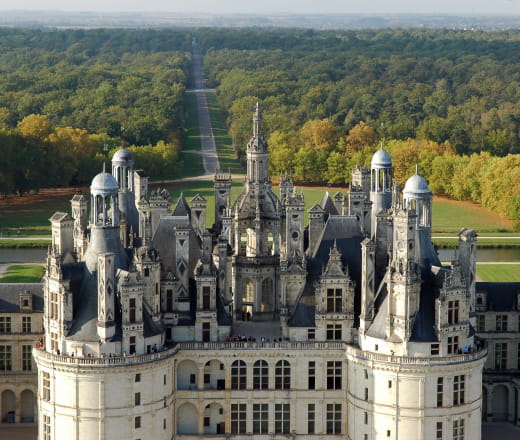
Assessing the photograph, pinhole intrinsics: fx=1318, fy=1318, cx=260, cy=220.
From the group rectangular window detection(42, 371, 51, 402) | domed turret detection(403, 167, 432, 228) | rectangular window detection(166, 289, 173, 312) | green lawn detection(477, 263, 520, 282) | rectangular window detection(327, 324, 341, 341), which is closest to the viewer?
rectangular window detection(42, 371, 51, 402)

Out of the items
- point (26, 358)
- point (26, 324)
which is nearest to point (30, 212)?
point (26, 324)

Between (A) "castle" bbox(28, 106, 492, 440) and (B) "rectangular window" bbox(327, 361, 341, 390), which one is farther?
(B) "rectangular window" bbox(327, 361, 341, 390)

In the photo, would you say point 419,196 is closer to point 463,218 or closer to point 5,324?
point 5,324

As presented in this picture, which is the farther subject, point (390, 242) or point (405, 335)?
point (390, 242)

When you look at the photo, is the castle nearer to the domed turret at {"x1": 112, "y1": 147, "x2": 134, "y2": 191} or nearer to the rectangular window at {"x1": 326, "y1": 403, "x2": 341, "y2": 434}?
the rectangular window at {"x1": 326, "y1": 403, "x2": 341, "y2": 434}

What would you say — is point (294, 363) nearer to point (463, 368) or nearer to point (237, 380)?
point (237, 380)

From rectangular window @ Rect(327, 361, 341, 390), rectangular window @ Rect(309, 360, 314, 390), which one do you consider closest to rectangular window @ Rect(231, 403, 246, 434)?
rectangular window @ Rect(309, 360, 314, 390)

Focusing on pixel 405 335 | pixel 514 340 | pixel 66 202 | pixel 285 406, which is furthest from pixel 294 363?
pixel 66 202
